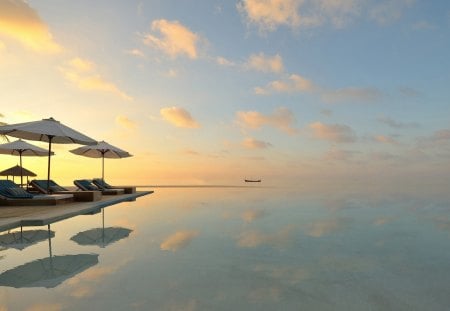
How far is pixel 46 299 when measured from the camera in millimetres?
3400

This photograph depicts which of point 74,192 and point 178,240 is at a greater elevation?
point 74,192

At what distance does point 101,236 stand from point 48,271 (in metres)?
2.57

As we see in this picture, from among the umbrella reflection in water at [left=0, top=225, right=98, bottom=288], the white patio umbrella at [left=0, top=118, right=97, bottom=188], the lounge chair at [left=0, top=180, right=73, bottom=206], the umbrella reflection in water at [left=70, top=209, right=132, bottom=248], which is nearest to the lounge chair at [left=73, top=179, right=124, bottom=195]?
the white patio umbrella at [left=0, top=118, right=97, bottom=188]

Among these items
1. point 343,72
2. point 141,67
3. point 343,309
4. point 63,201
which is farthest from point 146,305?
point 343,72

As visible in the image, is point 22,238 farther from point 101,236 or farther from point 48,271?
point 48,271

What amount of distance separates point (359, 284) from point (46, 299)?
3814 millimetres

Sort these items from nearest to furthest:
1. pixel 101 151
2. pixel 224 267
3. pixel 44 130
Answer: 1. pixel 224 267
2. pixel 44 130
3. pixel 101 151

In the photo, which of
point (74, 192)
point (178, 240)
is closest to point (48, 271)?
point (178, 240)

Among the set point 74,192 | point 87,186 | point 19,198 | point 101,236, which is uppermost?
point 87,186

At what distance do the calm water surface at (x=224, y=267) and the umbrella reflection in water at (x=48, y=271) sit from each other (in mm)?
14

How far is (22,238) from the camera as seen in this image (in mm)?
6566

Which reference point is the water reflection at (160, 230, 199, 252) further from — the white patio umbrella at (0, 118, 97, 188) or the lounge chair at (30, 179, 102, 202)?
the lounge chair at (30, 179, 102, 202)

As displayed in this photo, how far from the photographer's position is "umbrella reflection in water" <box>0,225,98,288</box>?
3.96m

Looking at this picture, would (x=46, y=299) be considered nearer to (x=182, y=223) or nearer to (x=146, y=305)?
(x=146, y=305)
